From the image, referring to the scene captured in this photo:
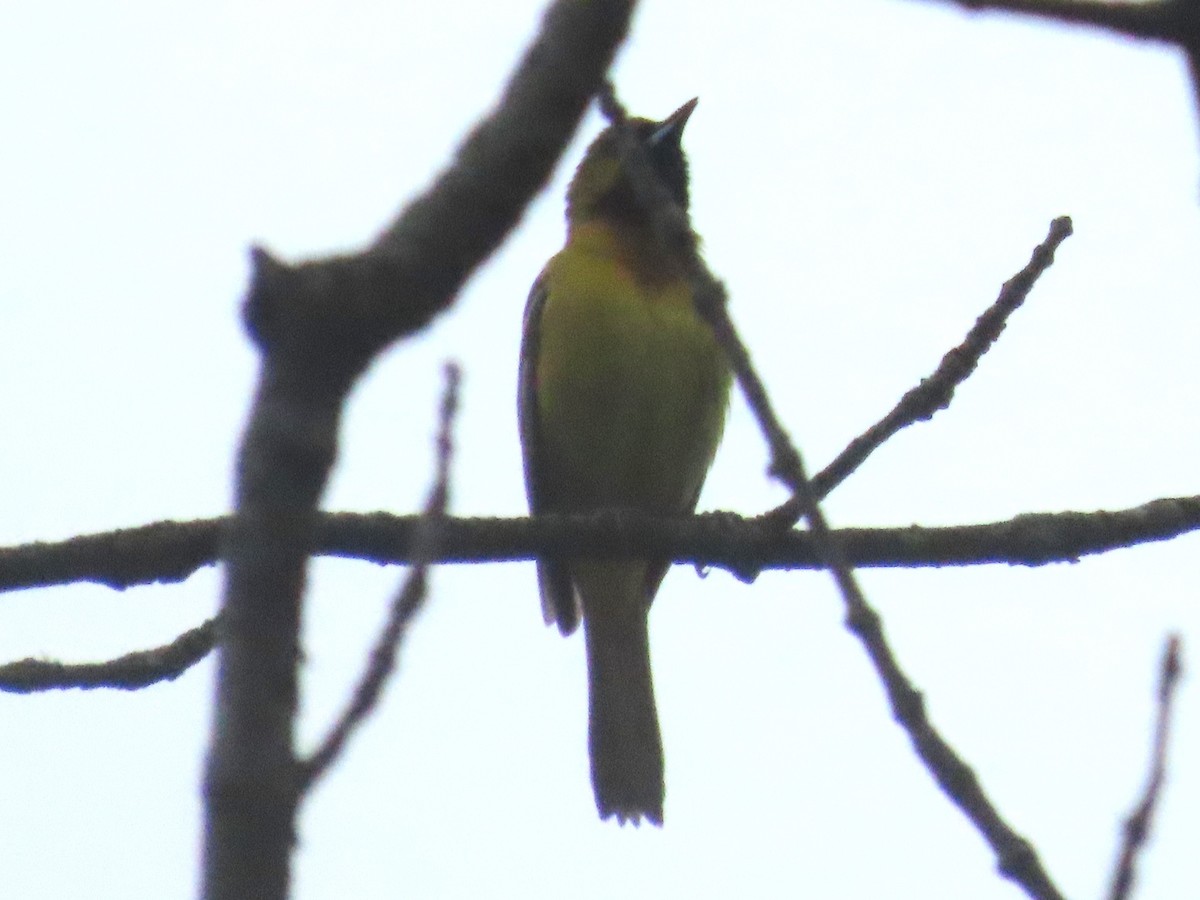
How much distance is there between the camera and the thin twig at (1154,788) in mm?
1874

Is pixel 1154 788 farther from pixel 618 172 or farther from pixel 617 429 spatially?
pixel 618 172

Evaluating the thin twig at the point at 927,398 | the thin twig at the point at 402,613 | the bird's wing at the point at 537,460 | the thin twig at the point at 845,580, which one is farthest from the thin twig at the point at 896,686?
the bird's wing at the point at 537,460

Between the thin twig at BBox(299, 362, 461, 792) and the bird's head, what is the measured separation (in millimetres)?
4915

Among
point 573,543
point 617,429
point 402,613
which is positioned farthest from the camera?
point 617,429

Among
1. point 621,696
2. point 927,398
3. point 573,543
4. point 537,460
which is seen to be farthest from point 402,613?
point 537,460

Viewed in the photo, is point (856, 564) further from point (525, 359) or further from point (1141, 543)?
point (525, 359)

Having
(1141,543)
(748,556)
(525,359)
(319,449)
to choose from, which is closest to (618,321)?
(525,359)

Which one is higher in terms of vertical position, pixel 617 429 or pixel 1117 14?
pixel 617 429

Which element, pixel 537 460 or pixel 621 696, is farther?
pixel 537 460

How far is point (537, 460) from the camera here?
6.61 meters

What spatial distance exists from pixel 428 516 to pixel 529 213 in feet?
1.46

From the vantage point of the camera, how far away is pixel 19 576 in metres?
4.17

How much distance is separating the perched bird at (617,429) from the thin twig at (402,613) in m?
3.86

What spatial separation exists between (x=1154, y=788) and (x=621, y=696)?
173 inches
